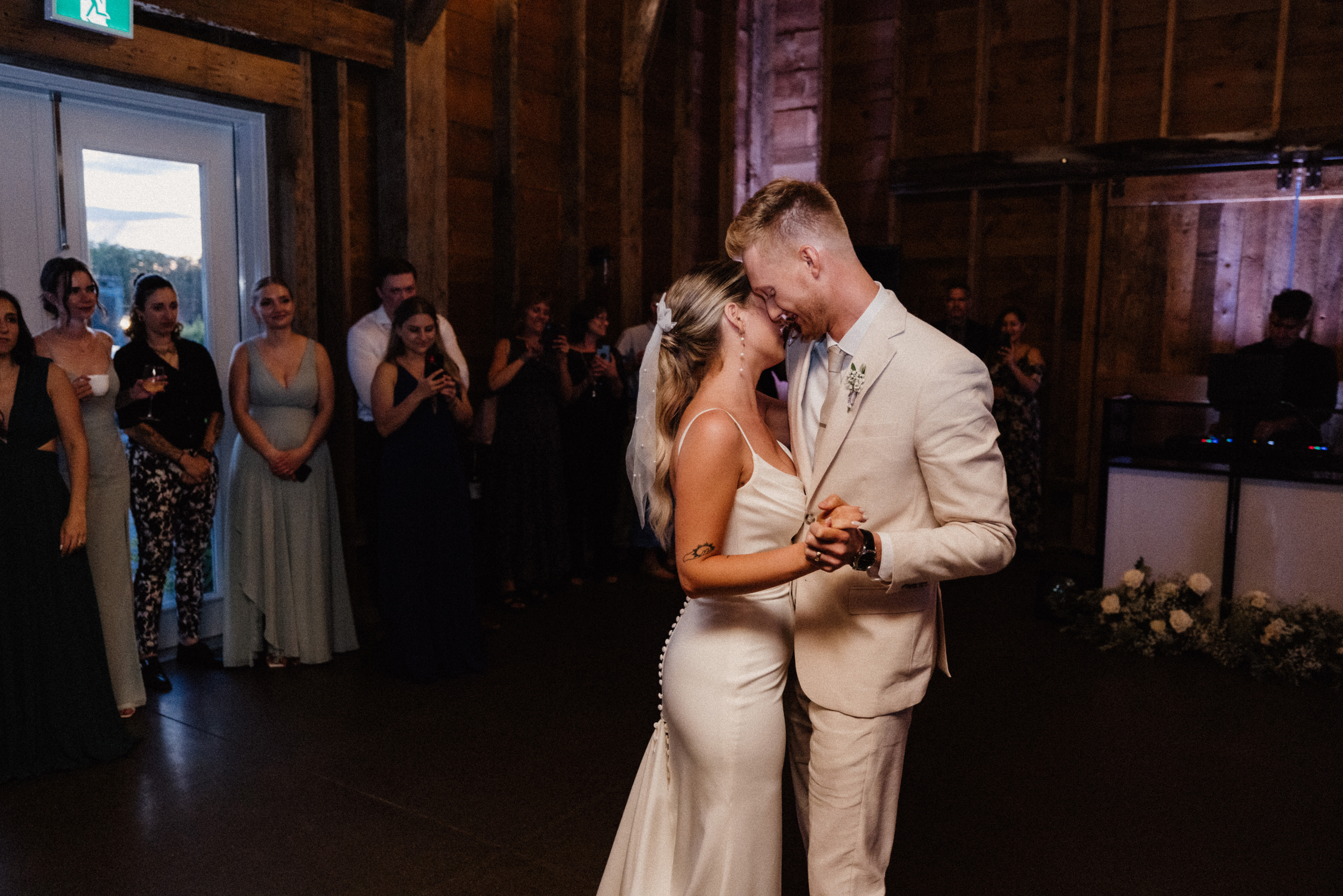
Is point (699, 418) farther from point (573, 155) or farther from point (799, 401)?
point (573, 155)

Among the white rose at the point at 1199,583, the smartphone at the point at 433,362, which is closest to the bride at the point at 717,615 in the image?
the smartphone at the point at 433,362

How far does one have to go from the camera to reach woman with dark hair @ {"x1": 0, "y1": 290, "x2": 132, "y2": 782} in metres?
3.37

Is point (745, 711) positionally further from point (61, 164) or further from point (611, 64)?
point (611, 64)

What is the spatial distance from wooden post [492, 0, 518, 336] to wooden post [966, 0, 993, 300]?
3.29 m

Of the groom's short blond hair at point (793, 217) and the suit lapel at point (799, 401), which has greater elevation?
the groom's short blond hair at point (793, 217)

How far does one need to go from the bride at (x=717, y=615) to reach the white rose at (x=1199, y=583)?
357 cm

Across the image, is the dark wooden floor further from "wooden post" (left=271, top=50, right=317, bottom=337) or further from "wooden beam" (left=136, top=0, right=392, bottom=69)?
"wooden beam" (left=136, top=0, right=392, bottom=69)

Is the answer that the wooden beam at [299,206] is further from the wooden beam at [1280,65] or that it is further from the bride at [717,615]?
the wooden beam at [1280,65]

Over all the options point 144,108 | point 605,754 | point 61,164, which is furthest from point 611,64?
point 605,754

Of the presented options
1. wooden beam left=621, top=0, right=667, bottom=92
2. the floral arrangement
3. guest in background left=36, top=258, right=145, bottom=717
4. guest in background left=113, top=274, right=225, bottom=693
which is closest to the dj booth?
the floral arrangement

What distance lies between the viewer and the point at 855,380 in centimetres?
180

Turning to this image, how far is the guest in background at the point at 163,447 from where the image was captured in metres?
4.16

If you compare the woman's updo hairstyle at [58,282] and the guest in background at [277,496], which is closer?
the woman's updo hairstyle at [58,282]

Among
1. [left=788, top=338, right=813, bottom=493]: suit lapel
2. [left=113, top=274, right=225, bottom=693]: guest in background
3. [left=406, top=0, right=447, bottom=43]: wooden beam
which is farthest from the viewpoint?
[left=406, top=0, right=447, bottom=43]: wooden beam
